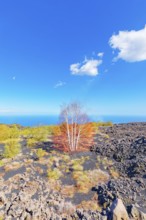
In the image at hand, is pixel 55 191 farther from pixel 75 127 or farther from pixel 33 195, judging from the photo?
pixel 75 127

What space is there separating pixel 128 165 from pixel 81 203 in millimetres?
8898

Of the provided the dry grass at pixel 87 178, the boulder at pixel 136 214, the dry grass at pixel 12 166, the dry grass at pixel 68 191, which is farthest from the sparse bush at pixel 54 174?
the boulder at pixel 136 214

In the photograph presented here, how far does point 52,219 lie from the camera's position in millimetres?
13977

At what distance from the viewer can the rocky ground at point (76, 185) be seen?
1438 centimetres

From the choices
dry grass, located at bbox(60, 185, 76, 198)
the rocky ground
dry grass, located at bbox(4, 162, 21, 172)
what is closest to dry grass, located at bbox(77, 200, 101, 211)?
the rocky ground

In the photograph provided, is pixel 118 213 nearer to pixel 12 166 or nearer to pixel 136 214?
pixel 136 214

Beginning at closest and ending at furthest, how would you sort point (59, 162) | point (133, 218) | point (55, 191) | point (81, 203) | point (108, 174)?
point (133, 218)
point (81, 203)
point (55, 191)
point (108, 174)
point (59, 162)

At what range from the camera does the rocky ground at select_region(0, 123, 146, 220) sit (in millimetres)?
14375

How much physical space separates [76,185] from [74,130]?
11833 millimetres

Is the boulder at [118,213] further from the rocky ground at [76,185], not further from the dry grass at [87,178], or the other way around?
the dry grass at [87,178]

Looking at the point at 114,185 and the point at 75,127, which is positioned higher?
the point at 75,127

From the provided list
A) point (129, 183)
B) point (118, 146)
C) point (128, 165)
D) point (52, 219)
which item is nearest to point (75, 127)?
point (118, 146)

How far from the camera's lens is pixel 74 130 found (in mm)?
30391

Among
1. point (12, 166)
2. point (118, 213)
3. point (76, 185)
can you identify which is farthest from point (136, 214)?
point (12, 166)
